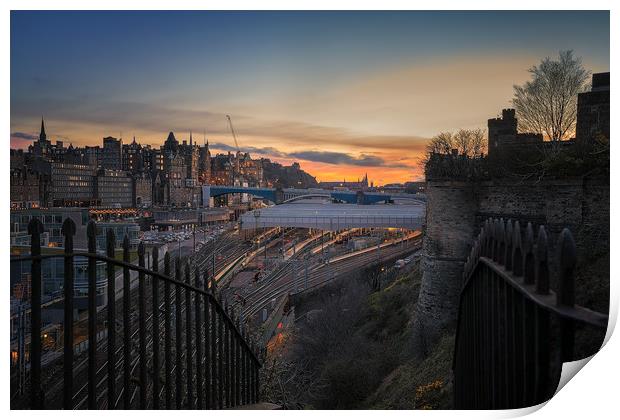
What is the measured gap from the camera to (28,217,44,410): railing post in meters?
1.44

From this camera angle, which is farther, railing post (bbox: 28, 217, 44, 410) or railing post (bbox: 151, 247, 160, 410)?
railing post (bbox: 151, 247, 160, 410)

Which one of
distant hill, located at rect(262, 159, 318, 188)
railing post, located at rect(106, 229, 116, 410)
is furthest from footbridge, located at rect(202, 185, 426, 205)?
railing post, located at rect(106, 229, 116, 410)

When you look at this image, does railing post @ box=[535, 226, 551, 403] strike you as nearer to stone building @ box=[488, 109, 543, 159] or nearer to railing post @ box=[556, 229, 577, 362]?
railing post @ box=[556, 229, 577, 362]

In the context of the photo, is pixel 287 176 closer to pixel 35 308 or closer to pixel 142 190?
pixel 142 190

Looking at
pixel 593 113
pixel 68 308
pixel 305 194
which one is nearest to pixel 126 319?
pixel 68 308

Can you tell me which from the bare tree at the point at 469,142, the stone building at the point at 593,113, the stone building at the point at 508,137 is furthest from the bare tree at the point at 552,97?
the bare tree at the point at 469,142

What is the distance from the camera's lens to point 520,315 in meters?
1.54

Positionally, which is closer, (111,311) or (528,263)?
(528,263)

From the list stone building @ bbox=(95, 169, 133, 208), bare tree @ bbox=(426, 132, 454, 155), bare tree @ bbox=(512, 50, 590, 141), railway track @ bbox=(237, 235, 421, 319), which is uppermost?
bare tree @ bbox=(512, 50, 590, 141)

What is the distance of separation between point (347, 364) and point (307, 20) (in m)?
5.17

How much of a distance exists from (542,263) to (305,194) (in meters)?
6.00

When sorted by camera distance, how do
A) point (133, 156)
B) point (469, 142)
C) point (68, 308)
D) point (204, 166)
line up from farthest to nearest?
point (204, 166) < point (469, 142) < point (133, 156) < point (68, 308)

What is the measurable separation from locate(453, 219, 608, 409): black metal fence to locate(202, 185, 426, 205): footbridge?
4488 mm

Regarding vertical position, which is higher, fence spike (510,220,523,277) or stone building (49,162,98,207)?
stone building (49,162,98,207)
